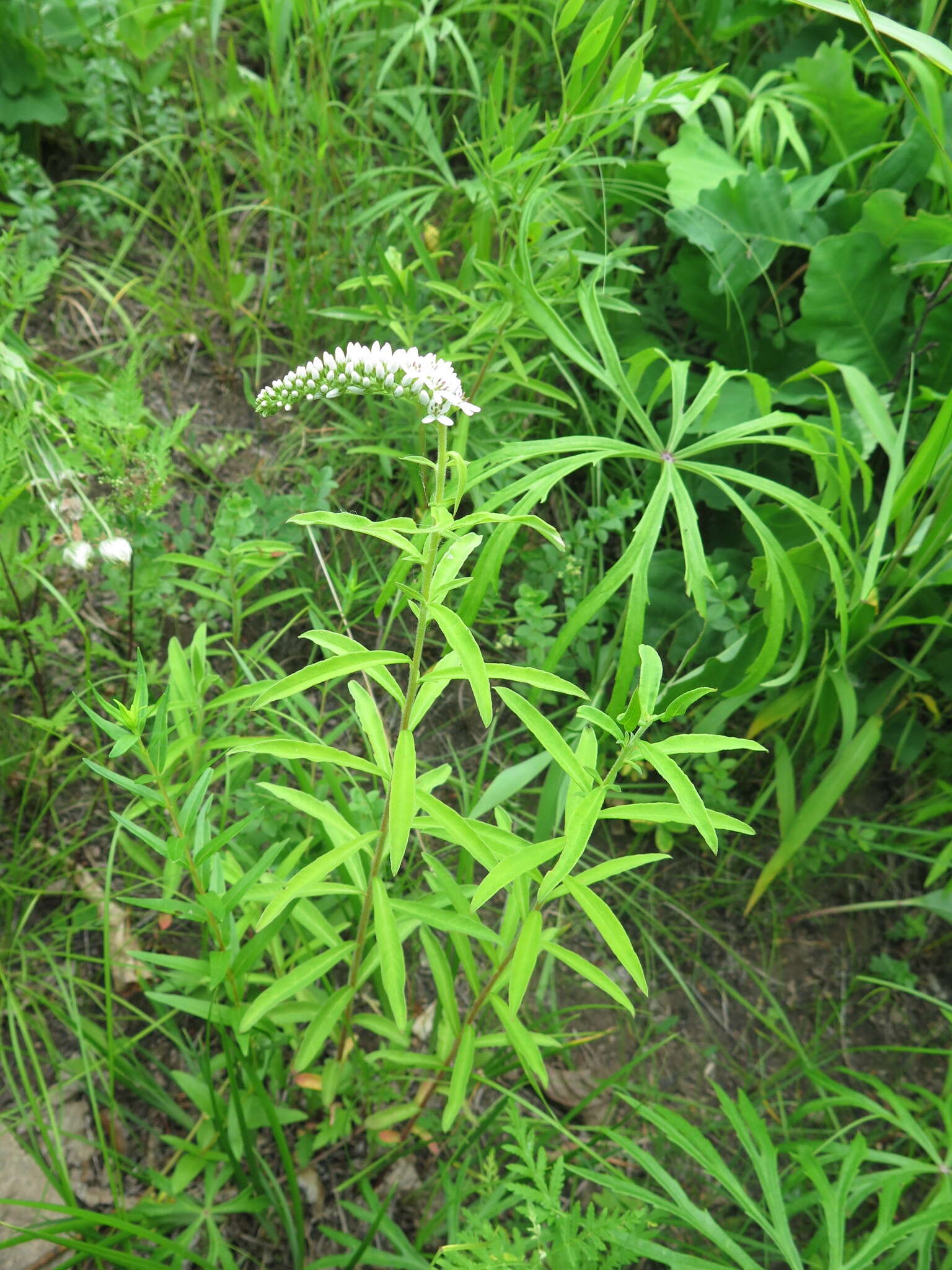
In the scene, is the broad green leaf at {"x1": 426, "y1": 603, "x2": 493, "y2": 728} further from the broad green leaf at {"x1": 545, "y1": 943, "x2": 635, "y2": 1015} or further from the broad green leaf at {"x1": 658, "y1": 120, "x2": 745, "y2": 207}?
the broad green leaf at {"x1": 658, "y1": 120, "x2": 745, "y2": 207}

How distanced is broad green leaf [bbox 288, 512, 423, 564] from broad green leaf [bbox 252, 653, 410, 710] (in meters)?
0.13

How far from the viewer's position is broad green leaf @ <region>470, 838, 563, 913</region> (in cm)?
104

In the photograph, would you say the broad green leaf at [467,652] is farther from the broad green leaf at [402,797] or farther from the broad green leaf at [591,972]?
the broad green leaf at [591,972]

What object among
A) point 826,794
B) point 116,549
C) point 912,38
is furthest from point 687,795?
point 912,38

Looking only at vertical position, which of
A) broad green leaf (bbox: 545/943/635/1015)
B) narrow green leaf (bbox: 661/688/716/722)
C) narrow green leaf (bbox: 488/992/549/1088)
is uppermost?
narrow green leaf (bbox: 661/688/716/722)

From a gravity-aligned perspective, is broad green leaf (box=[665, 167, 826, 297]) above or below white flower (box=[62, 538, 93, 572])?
above

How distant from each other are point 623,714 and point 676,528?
120 centimetres

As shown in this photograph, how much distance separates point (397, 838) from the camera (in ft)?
3.26

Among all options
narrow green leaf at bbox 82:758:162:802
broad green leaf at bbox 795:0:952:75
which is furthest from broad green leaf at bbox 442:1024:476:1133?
broad green leaf at bbox 795:0:952:75

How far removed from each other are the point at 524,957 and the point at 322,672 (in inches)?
17.5

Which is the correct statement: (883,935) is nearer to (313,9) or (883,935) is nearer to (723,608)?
(723,608)

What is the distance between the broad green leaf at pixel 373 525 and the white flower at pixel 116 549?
68cm

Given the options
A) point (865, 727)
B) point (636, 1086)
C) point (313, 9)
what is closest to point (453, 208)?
point (313, 9)

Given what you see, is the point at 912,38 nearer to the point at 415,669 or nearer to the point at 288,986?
the point at 415,669
